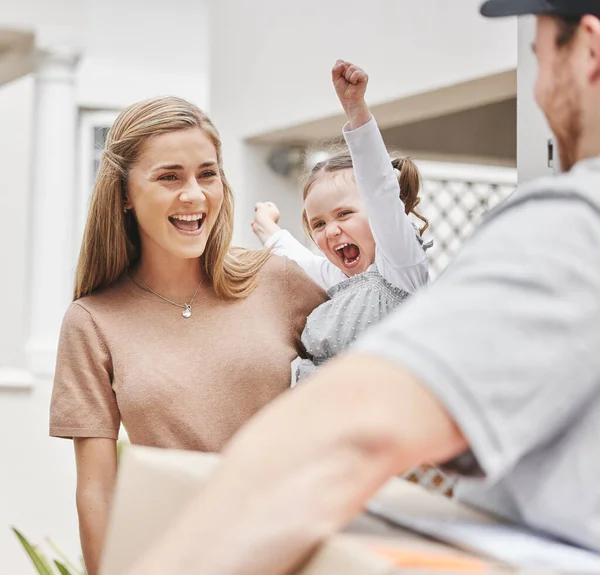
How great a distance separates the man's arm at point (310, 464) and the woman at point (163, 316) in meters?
0.97

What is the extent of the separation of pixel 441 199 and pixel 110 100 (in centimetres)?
208

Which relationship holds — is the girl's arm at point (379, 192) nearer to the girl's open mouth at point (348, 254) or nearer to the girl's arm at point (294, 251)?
the girl's open mouth at point (348, 254)

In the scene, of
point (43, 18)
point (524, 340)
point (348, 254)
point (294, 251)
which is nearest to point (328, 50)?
point (43, 18)

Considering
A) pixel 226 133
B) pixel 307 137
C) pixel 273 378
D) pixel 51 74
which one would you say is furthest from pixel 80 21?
pixel 273 378

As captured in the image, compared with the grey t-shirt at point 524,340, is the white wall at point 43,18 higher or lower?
higher

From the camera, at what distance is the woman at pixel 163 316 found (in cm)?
149

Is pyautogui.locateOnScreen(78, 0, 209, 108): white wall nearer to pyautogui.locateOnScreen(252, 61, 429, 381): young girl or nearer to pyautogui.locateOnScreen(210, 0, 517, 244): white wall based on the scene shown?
pyautogui.locateOnScreen(210, 0, 517, 244): white wall

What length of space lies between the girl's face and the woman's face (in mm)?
242

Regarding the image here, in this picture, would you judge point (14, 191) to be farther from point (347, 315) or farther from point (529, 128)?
point (529, 128)

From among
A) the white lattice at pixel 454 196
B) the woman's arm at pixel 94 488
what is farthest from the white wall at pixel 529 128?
the white lattice at pixel 454 196

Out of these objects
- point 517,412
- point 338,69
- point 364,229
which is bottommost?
point 517,412

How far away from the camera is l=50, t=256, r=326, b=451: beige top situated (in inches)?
58.1

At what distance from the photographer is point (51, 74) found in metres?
4.05

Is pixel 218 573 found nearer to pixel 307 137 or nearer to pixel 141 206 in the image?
pixel 141 206
